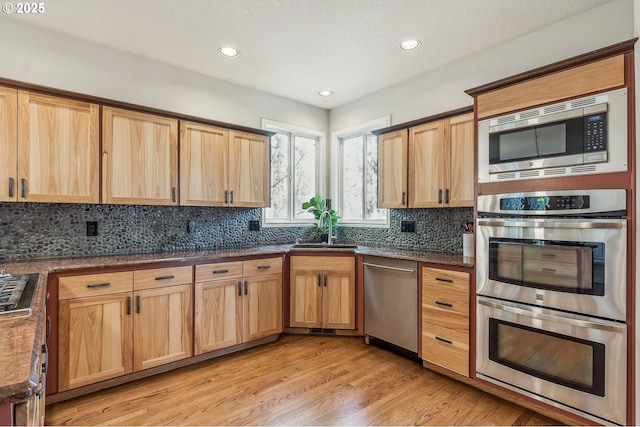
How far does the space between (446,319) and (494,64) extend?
7.23 ft

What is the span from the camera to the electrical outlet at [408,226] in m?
3.49

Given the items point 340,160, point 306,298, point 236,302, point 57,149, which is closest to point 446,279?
point 306,298

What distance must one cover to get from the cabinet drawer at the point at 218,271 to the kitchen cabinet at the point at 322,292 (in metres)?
0.63

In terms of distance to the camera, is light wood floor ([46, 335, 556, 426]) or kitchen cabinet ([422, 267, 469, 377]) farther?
kitchen cabinet ([422, 267, 469, 377])

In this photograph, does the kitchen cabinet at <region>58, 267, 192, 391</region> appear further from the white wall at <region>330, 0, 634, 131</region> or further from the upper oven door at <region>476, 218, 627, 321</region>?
the white wall at <region>330, 0, 634, 131</region>

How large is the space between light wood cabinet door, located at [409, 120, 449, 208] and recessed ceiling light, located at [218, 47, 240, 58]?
175cm

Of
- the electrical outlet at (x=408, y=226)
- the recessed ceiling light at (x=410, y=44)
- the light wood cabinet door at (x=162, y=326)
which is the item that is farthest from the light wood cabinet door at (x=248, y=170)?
Result: the recessed ceiling light at (x=410, y=44)

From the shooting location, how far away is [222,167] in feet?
10.5

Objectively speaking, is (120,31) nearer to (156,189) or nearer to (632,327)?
(156,189)

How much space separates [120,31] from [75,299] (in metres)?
2.05

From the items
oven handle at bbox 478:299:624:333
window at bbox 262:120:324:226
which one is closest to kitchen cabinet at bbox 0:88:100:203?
window at bbox 262:120:324:226

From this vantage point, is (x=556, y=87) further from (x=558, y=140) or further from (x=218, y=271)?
(x=218, y=271)

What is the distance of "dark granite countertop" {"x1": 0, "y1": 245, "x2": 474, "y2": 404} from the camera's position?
2.39 feet

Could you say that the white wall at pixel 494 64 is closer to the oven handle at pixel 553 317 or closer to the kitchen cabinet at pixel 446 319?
the kitchen cabinet at pixel 446 319
